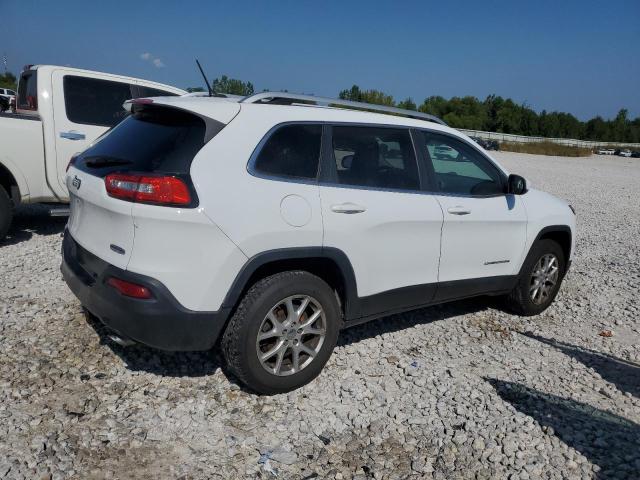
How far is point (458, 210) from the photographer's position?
4.04 metres

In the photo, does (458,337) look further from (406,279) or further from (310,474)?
(310,474)

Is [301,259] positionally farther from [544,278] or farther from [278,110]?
[544,278]

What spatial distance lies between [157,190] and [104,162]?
618mm

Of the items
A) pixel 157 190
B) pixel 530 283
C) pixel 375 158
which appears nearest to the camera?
pixel 157 190

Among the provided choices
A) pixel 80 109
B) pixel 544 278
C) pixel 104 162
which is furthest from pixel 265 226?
pixel 80 109

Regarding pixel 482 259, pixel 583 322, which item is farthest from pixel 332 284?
pixel 583 322

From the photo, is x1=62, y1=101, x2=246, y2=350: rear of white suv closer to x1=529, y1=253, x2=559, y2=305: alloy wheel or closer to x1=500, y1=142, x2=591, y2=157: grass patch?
x1=529, y1=253, x2=559, y2=305: alloy wheel

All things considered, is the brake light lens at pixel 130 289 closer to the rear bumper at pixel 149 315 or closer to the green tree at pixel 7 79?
the rear bumper at pixel 149 315

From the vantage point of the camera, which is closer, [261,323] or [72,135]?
[261,323]

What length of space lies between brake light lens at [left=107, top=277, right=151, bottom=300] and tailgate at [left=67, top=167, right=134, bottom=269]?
0.09 metres

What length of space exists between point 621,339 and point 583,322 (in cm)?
40

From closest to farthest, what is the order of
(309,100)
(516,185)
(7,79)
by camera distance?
(309,100) → (516,185) → (7,79)

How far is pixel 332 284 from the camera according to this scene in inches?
139

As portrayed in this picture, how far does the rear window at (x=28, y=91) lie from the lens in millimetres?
6559
